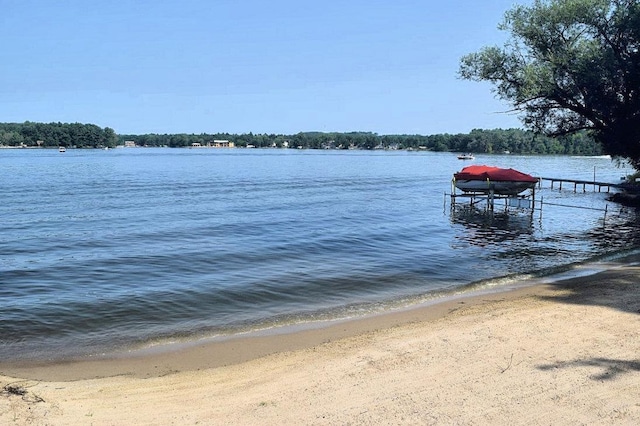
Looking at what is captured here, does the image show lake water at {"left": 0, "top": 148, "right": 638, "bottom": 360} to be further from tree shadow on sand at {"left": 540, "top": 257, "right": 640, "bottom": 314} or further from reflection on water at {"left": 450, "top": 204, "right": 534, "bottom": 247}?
tree shadow on sand at {"left": 540, "top": 257, "right": 640, "bottom": 314}

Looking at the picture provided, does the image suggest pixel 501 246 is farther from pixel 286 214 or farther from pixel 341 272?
pixel 286 214

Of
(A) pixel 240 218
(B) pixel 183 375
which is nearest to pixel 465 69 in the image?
(A) pixel 240 218

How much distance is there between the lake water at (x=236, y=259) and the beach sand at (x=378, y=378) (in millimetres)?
1651

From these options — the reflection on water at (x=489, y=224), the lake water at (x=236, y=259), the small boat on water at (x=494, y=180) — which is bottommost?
the reflection on water at (x=489, y=224)

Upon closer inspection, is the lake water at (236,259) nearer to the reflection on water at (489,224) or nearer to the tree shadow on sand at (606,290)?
the reflection on water at (489,224)

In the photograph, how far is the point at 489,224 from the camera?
30.8 m

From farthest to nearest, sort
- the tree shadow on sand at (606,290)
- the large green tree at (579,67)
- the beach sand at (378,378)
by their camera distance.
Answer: the large green tree at (579,67)
the tree shadow on sand at (606,290)
the beach sand at (378,378)

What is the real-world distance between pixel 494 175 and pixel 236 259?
2291 centimetres

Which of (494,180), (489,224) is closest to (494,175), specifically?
(494,180)

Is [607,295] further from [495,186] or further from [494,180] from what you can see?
[495,186]

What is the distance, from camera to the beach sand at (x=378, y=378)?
21.0ft

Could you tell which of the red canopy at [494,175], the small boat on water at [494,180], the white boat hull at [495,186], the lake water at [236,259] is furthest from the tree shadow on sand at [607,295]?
the white boat hull at [495,186]

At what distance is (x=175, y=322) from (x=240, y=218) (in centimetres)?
1955

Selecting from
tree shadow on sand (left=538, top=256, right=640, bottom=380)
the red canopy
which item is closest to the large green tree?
the red canopy
